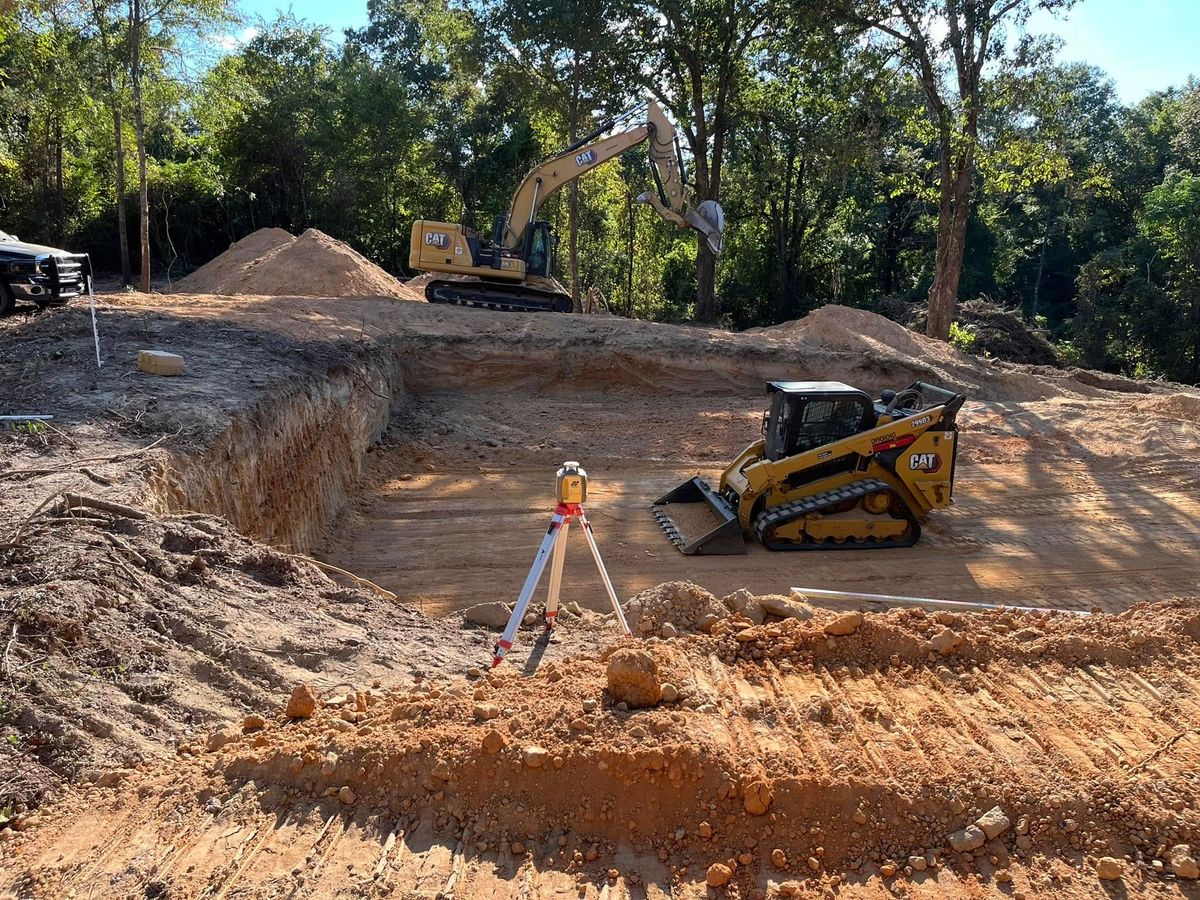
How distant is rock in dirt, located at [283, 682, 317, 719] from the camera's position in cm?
383

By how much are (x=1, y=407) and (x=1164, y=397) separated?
16.8 meters

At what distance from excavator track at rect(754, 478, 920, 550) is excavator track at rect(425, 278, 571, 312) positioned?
35.9ft

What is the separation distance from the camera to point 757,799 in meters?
3.40

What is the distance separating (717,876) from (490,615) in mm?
3019

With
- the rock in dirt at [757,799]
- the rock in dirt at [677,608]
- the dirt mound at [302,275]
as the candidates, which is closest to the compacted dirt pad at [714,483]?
the rock in dirt at [677,608]

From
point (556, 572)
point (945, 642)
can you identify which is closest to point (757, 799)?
point (945, 642)

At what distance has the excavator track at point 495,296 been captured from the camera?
1833 centimetres

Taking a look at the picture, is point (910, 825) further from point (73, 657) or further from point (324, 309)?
point (324, 309)

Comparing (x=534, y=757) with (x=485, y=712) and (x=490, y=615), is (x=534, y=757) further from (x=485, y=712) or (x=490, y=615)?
(x=490, y=615)

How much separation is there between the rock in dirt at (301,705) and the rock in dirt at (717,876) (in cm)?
187

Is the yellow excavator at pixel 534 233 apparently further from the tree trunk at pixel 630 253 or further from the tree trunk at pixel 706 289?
the tree trunk at pixel 630 253

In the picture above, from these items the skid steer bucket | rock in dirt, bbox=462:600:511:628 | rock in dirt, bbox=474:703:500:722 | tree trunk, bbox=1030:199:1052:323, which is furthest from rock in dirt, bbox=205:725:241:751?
tree trunk, bbox=1030:199:1052:323

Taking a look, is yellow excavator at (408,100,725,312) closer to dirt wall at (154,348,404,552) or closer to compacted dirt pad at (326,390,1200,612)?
compacted dirt pad at (326,390,1200,612)

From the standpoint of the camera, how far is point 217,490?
269 inches
